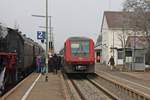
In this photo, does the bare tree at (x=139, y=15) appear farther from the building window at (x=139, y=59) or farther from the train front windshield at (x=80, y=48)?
the train front windshield at (x=80, y=48)

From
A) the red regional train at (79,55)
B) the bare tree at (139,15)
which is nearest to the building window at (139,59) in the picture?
the bare tree at (139,15)

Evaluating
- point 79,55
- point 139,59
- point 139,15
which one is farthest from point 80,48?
point 139,15

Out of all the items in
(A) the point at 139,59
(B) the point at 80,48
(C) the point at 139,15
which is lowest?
(A) the point at 139,59

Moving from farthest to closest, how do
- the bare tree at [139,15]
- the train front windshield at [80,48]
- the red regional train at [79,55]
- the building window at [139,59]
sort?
the bare tree at [139,15] → the building window at [139,59] → the train front windshield at [80,48] → the red regional train at [79,55]

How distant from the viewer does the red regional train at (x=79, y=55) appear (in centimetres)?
3575

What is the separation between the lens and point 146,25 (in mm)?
49625

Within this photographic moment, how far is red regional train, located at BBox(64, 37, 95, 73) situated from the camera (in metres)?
35.8

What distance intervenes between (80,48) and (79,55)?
26.2 inches

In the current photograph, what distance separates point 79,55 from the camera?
3625 cm

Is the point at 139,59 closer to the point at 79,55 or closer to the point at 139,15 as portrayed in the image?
the point at 139,15

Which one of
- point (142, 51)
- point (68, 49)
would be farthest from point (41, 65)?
point (142, 51)

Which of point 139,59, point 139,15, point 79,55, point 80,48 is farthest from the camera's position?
point 139,15

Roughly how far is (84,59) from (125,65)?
16.4 meters

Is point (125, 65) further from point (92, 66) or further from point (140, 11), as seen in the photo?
point (92, 66)
